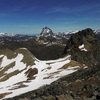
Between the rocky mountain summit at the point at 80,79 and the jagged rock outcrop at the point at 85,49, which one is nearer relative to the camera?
the rocky mountain summit at the point at 80,79

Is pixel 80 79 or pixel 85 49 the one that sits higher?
pixel 80 79

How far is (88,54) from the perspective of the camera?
468 feet

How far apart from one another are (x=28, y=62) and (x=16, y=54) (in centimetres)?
2392

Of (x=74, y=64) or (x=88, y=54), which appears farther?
(x=88, y=54)

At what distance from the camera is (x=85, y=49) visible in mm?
154625

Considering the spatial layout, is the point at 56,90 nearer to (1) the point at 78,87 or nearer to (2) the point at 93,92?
(1) the point at 78,87

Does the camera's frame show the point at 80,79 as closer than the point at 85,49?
Yes

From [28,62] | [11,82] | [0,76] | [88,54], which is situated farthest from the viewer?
[88,54]

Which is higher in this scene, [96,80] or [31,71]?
[96,80]

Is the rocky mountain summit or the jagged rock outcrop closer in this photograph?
the rocky mountain summit

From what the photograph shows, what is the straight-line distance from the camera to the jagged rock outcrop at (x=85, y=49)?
136m

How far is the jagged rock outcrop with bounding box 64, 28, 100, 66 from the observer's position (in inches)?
5366

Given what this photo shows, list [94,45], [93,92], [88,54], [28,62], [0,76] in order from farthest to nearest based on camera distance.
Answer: [94,45]
[88,54]
[28,62]
[0,76]
[93,92]

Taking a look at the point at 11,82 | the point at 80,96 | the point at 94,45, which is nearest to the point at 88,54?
the point at 94,45
